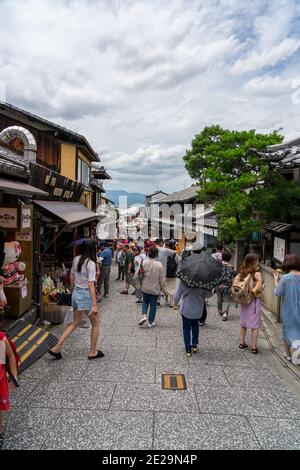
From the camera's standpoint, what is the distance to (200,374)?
5.06 m

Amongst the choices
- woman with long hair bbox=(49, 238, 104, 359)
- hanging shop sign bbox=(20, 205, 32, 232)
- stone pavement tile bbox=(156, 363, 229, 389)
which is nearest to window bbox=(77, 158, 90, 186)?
hanging shop sign bbox=(20, 205, 32, 232)

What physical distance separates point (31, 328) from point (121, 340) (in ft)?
5.71

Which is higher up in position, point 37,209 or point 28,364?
point 37,209

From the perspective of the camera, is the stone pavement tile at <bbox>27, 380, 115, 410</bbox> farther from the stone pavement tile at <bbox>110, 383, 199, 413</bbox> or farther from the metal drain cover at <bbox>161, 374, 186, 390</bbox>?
the metal drain cover at <bbox>161, 374, 186, 390</bbox>

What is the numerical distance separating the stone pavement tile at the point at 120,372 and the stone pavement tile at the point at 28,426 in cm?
97


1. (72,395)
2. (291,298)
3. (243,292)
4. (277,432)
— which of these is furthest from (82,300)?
(291,298)

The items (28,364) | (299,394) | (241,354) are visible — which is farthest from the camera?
(241,354)

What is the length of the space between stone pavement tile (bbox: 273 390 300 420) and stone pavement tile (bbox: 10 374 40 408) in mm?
3268

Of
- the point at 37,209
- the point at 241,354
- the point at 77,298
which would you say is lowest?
the point at 241,354

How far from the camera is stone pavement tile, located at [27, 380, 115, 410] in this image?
4051 mm
